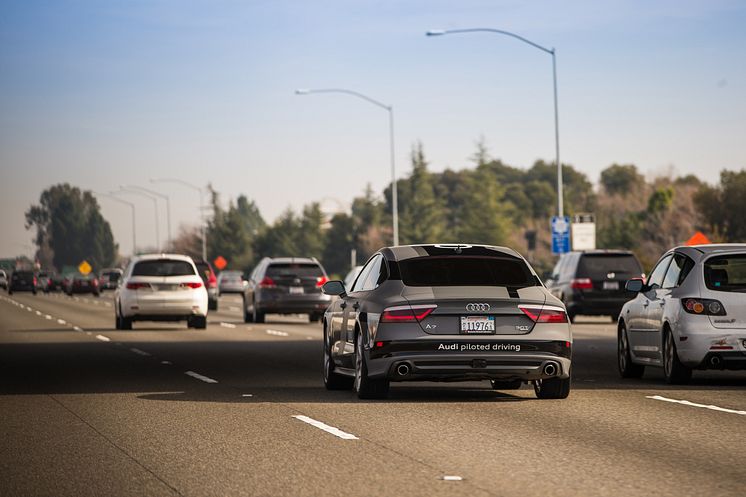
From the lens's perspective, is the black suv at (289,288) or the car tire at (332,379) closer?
the car tire at (332,379)

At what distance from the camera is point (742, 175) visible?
79.6 m

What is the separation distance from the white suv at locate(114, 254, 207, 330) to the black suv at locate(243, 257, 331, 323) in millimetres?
3767

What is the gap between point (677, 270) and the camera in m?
18.5

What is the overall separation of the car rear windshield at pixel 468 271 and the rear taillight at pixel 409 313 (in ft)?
1.95

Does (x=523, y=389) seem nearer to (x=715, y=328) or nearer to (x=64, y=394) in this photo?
(x=715, y=328)

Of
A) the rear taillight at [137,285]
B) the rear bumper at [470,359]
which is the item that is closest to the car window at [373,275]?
the rear bumper at [470,359]

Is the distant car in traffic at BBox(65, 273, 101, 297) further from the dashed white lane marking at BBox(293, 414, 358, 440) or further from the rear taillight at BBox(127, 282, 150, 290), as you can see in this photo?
the dashed white lane marking at BBox(293, 414, 358, 440)

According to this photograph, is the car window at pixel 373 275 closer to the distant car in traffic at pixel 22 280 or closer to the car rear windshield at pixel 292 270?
the car rear windshield at pixel 292 270

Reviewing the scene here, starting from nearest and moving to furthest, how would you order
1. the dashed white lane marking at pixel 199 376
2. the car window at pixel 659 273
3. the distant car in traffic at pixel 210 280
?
the car window at pixel 659 273, the dashed white lane marking at pixel 199 376, the distant car in traffic at pixel 210 280

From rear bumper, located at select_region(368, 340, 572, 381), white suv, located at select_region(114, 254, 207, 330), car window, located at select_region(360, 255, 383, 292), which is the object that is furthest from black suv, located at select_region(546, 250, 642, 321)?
rear bumper, located at select_region(368, 340, 572, 381)

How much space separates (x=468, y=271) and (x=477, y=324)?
1.12m

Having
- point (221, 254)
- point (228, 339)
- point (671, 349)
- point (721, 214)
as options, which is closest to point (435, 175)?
point (221, 254)

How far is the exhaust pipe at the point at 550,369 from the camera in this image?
1540 centimetres

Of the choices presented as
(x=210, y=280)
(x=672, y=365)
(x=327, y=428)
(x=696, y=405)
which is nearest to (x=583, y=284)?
(x=210, y=280)
